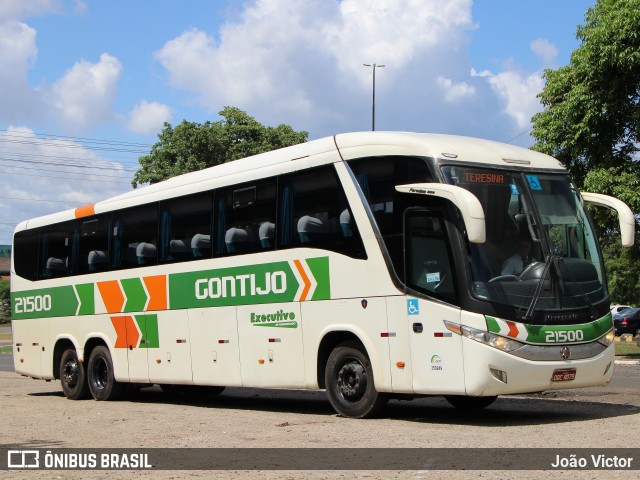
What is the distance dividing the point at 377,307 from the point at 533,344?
2056 mm

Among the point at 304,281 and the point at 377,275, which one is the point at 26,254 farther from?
the point at 377,275

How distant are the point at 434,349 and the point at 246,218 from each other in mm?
4229

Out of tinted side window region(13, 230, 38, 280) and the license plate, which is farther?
tinted side window region(13, 230, 38, 280)

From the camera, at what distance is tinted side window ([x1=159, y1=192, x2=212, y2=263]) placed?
15844mm

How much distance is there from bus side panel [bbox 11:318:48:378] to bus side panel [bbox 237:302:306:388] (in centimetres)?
681

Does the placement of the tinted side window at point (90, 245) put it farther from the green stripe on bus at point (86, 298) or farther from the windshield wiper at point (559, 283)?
the windshield wiper at point (559, 283)

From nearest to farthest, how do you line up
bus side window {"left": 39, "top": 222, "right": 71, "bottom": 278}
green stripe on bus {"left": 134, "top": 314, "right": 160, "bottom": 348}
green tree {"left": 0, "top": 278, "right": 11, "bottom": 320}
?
green stripe on bus {"left": 134, "top": 314, "right": 160, "bottom": 348} < bus side window {"left": 39, "top": 222, "right": 71, "bottom": 278} < green tree {"left": 0, "top": 278, "right": 11, "bottom": 320}

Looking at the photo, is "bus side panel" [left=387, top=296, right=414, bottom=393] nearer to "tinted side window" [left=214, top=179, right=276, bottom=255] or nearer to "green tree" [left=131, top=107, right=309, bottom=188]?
"tinted side window" [left=214, top=179, right=276, bottom=255]

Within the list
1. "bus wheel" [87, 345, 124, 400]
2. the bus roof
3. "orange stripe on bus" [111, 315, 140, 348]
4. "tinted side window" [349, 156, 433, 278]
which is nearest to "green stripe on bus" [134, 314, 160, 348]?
"orange stripe on bus" [111, 315, 140, 348]

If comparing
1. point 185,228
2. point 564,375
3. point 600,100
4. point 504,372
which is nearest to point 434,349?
point 504,372

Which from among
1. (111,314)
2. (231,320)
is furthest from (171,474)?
(111,314)

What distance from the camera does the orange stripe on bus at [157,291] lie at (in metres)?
16.8

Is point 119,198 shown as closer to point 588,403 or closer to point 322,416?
point 322,416

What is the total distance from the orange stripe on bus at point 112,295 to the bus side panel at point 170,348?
3.12ft
